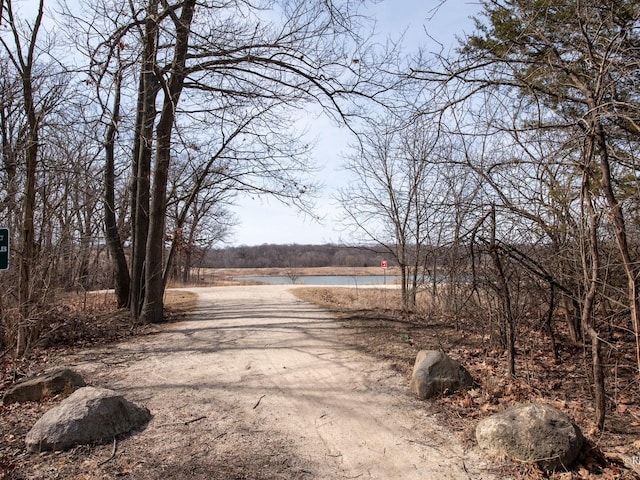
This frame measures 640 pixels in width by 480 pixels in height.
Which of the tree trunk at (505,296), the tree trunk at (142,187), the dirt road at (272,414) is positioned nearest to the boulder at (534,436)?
the dirt road at (272,414)

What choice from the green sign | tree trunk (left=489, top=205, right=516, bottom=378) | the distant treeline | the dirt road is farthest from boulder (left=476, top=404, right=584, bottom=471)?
the distant treeline

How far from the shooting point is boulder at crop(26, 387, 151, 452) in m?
4.48

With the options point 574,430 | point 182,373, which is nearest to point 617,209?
point 574,430

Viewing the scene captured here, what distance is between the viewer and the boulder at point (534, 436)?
13.2 feet

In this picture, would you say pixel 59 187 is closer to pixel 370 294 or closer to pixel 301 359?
pixel 301 359

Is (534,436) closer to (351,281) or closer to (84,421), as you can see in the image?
(84,421)

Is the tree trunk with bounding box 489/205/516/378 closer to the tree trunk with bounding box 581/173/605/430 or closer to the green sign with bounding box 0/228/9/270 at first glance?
the tree trunk with bounding box 581/173/605/430

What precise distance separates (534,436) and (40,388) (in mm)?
5672

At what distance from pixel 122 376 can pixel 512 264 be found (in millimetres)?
5851

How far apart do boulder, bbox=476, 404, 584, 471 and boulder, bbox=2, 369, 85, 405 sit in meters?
5.03

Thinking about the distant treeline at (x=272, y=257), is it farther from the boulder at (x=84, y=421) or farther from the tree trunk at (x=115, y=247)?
the boulder at (x=84, y=421)

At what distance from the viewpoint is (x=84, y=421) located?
4.63 meters

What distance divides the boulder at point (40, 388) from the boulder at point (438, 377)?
4457 mm

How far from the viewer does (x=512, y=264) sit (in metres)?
A: 6.24
